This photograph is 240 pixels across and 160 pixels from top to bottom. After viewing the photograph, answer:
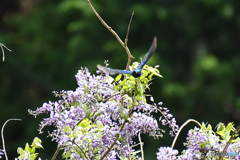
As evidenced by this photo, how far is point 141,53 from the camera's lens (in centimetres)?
557

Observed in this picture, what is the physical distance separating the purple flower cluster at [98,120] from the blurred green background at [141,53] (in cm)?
427

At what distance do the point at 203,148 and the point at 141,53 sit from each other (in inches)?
179

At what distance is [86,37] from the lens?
243 inches

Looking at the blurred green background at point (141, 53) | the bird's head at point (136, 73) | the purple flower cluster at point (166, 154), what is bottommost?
the purple flower cluster at point (166, 154)

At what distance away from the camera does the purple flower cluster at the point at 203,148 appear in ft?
3.34

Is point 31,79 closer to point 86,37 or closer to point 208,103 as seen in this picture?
point 86,37

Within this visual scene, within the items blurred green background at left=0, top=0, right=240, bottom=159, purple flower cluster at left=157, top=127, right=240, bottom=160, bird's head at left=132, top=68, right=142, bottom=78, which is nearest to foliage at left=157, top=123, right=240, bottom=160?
purple flower cluster at left=157, top=127, right=240, bottom=160

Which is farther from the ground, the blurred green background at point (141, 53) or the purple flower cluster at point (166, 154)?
the blurred green background at point (141, 53)

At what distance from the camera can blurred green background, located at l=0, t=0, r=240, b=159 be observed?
18.3 feet

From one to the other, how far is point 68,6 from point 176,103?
1774mm

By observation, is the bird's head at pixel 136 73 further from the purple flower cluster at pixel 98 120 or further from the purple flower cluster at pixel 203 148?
the purple flower cluster at pixel 203 148

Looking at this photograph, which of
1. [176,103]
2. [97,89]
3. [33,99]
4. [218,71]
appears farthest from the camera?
[33,99]

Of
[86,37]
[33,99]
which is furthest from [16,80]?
[86,37]

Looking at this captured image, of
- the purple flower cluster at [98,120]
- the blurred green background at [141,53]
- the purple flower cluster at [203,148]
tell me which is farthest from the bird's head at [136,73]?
the blurred green background at [141,53]
